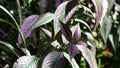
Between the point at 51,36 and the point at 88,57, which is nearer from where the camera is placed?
the point at 88,57

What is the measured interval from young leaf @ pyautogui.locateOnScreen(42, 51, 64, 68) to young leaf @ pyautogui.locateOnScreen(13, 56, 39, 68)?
2.5 inches

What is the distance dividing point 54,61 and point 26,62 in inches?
4.2

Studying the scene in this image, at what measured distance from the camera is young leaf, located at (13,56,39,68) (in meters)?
1.14

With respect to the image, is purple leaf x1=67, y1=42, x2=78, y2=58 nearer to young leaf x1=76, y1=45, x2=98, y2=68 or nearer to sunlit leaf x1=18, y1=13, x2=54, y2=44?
young leaf x1=76, y1=45, x2=98, y2=68

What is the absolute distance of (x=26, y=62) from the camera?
1.17 m

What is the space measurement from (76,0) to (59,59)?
8.6 inches

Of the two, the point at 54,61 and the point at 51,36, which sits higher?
the point at 51,36

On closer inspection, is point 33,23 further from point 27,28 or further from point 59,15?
point 59,15

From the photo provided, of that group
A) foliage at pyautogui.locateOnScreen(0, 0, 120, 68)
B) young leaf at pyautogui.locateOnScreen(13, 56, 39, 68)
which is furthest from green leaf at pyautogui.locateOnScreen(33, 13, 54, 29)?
young leaf at pyautogui.locateOnScreen(13, 56, 39, 68)

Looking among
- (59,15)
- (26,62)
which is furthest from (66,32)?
(26,62)

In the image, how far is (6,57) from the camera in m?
1.34

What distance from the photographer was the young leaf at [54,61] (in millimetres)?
1118

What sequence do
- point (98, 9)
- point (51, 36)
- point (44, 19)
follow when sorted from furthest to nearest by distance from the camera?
point (51, 36) → point (44, 19) → point (98, 9)

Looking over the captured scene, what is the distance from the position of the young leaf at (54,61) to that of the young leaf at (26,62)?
64 millimetres
